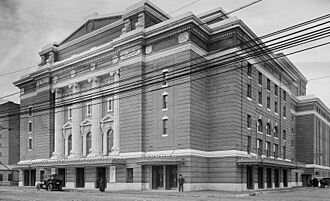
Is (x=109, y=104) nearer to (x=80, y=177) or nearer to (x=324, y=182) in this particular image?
(x=80, y=177)

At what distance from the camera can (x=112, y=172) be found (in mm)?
52094

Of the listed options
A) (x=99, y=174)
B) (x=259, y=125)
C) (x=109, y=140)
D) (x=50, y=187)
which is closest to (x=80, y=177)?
(x=99, y=174)

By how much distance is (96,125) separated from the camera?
5712 cm

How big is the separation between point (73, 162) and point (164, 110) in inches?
588

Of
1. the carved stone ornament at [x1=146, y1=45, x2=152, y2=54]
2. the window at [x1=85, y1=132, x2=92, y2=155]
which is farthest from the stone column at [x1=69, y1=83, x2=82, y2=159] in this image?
the carved stone ornament at [x1=146, y1=45, x2=152, y2=54]

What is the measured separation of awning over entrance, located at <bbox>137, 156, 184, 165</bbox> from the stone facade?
0.11 meters

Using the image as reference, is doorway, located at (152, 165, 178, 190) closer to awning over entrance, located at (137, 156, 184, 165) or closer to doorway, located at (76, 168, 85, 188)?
awning over entrance, located at (137, 156, 184, 165)

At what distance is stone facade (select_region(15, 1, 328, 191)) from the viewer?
47219 mm

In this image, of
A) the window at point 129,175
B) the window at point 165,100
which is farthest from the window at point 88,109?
the window at point 165,100

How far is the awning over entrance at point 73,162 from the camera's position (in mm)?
50531

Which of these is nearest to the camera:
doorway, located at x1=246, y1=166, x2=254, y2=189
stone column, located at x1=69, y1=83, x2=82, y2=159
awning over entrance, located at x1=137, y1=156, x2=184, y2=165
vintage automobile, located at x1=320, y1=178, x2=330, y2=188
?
awning over entrance, located at x1=137, y1=156, x2=184, y2=165

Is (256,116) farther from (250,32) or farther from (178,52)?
(178,52)

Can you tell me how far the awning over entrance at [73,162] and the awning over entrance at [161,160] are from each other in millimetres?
3946

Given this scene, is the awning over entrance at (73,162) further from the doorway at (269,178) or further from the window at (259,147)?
the doorway at (269,178)
